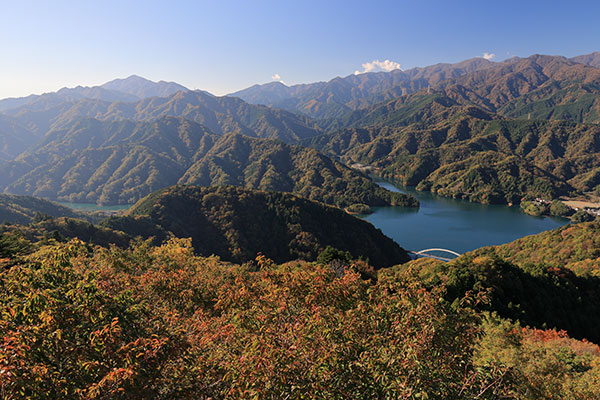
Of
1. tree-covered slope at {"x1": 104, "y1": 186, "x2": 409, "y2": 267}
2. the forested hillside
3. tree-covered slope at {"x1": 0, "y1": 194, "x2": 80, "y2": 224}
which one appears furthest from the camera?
tree-covered slope at {"x1": 0, "y1": 194, "x2": 80, "y2": 224}

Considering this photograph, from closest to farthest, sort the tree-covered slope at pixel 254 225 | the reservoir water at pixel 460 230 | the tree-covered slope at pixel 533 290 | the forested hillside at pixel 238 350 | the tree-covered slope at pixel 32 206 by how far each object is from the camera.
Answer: the forested hillside at pixel 238 350 < the tree-covered slope at pixel 533 290 < the tree-covered slope at pixel 254 225 < the reservoir water at pixel 460 230 < the tree-covered slope at pixel 32 206

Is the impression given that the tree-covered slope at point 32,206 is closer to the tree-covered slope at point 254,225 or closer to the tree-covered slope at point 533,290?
the tree-covered slope at point 254,225

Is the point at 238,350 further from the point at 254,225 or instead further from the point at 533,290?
the point at 254,225

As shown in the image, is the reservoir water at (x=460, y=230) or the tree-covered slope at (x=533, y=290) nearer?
the tree-covered slope at (x=533, y=290)

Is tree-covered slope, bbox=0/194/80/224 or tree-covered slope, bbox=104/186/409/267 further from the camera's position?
tree-covered slope, bbox=0/194/80/224

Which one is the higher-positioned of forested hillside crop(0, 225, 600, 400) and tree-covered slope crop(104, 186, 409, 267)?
forested hillside crop(0, 225, 600, 400)

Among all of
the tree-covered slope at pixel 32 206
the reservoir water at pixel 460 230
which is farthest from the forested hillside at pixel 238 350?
the tree-covered slope at pixel 32 206

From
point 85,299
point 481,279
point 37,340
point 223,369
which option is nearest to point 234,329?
point 223,369

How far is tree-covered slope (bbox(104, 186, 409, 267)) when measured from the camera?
111 metres

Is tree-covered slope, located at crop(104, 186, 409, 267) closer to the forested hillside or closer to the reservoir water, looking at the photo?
the reservoir water

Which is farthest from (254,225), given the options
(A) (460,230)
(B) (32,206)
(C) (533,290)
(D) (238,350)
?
(B) (32,206)

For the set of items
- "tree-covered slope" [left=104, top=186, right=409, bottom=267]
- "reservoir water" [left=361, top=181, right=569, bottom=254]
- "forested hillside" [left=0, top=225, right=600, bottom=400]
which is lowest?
"reservoir water" [left=361, top=181, right=569, bottom=254]

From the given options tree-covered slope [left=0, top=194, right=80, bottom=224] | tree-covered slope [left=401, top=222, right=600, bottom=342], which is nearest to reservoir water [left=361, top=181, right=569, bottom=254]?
tree-covered slope [left=401, top=222, right=600, bottom=342]

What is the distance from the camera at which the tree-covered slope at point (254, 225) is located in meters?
111
